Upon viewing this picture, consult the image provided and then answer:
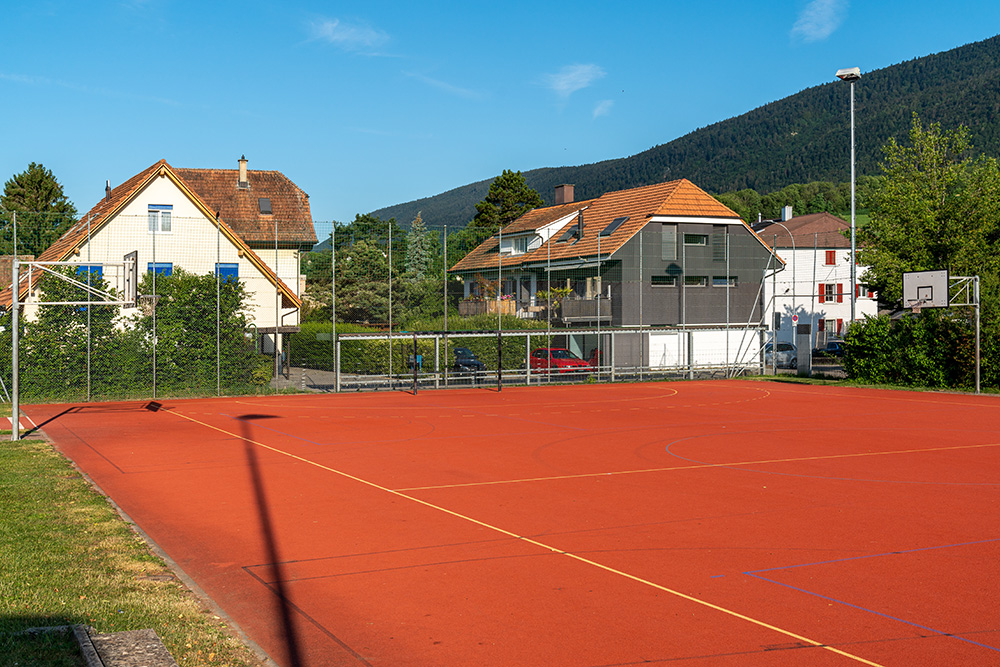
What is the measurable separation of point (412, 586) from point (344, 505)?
357cm

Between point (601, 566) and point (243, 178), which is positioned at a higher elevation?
point (243, 178)

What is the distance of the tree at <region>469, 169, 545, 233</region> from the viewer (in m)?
81.7

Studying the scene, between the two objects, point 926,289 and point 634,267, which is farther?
point 634,267

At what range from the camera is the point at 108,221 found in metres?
30.3

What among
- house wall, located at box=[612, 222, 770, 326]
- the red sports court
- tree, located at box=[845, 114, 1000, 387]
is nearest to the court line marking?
the red sports court

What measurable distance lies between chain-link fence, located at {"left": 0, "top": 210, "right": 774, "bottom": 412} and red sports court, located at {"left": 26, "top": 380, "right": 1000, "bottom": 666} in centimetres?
825

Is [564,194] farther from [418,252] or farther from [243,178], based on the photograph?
[418,252]

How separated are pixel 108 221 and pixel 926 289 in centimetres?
2902

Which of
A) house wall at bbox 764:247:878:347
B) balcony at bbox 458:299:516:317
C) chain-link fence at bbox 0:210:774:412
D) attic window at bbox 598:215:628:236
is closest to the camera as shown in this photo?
chain-link fence at bbox 0:210:774:412

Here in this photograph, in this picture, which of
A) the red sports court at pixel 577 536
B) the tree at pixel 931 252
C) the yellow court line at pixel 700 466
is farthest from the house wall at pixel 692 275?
the yellow court line at pixel 700 466

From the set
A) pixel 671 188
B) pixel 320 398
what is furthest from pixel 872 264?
pixel 320 398

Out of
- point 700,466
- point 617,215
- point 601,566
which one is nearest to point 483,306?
point 617,215

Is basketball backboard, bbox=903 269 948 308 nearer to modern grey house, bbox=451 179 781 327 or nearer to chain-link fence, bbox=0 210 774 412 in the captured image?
modern grey house, bbox=451 179 781 327

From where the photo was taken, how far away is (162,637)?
19.2 ft
